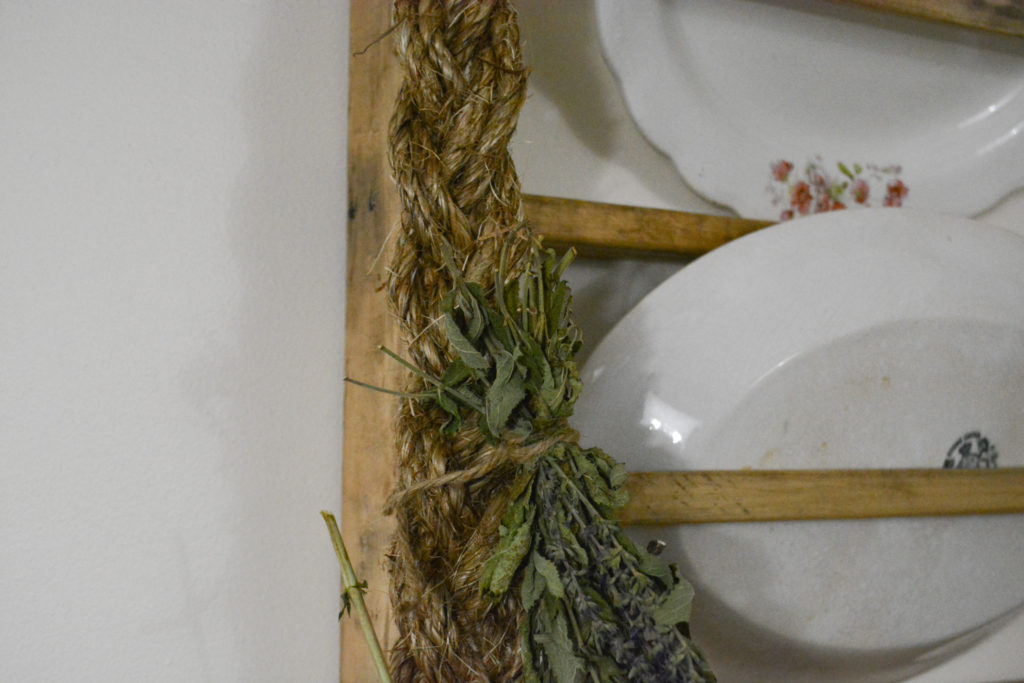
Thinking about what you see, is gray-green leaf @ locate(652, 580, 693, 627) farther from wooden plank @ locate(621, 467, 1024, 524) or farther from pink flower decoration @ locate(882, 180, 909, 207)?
pink flower decoration @ locate(882, 180, 909, 207)

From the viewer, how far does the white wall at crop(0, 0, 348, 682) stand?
13.8 inches

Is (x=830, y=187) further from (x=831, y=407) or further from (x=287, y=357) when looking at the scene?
(x=287, y=357)

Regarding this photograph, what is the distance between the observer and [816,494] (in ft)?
1.15

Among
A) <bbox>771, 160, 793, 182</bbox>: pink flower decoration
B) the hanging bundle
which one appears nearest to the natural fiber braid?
the hanging bundle

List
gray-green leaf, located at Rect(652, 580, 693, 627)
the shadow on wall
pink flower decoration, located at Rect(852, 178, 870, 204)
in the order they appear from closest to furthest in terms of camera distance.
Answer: gray-green leaf, located at Rect(652, 580, 693, 627), the shadow on wall, pink flower decoration, located at Rect(852, 178, 870, 204)

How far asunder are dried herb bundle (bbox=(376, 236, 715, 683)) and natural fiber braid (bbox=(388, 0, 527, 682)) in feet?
0.04

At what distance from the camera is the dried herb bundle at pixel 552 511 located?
265 millimetres

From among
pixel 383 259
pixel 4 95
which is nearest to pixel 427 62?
pixel 383 259

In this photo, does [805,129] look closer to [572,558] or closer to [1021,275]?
[1021,275]

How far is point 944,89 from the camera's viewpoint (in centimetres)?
53

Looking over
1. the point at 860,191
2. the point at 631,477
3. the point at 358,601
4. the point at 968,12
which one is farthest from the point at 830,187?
the point at 358,601

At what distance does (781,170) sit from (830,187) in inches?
1.5

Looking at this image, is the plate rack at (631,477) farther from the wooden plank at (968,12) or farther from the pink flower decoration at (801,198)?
the wooden plank at (968,12)

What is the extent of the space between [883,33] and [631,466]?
1.12ft
